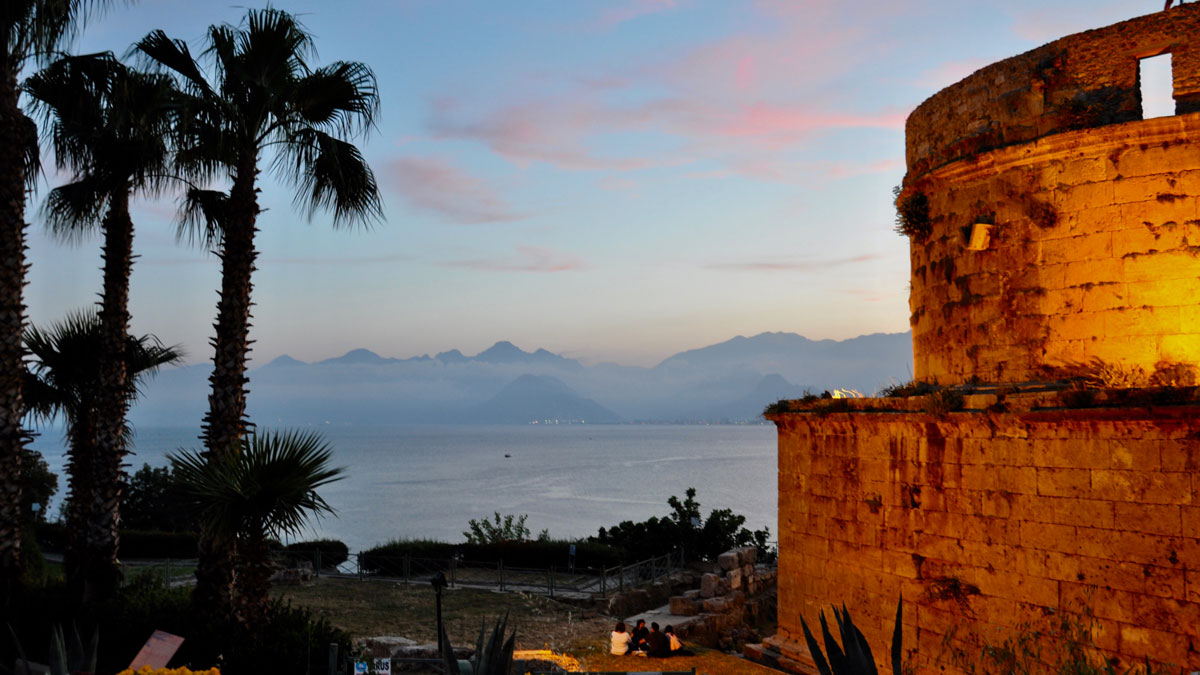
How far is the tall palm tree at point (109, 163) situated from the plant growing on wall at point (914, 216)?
35.4 feet

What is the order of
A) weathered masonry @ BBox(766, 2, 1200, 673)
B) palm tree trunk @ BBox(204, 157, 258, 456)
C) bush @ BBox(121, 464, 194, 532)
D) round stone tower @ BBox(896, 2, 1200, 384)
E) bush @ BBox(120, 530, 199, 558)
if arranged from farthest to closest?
bush @ BBox(121, 464, 194, 532) < bush @ BBox(120, 530, 199, 558) < palm tree trunk @ BBox(204, 157, 258, 456) < round stone tower @ BBox(896, 2, 1200, 384) < weathered masonry @ BBox(766, 2, 1200, 673)

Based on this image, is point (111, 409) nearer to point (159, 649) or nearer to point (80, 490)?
point (80, 490)

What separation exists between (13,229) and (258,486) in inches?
222

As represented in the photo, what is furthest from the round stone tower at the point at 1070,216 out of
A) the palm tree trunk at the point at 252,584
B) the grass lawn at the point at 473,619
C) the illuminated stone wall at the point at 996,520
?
the palm tree trunk at the point at 252,584

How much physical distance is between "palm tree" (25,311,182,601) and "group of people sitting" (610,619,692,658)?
8.19 meters

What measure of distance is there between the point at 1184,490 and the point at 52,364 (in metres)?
16.9

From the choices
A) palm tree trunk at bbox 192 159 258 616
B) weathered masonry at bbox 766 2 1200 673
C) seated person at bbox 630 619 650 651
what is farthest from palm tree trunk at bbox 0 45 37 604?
weathered masonry at bbox 766 2 1200 673

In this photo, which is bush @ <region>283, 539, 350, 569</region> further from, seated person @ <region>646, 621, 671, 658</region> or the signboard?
the signboard

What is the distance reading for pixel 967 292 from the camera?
35.1 ft

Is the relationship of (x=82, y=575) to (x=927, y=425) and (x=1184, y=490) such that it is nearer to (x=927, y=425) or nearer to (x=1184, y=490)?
(x=927, y=425)

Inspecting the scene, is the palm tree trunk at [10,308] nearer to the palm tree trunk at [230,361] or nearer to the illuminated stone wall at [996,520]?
the palm tree trunk at [230,361]

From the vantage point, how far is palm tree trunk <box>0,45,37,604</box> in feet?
36.8

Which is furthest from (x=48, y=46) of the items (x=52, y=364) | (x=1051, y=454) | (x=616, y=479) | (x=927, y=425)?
(x=616, y=479)

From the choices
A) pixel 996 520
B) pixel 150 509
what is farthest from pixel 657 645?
pixel 150 509
